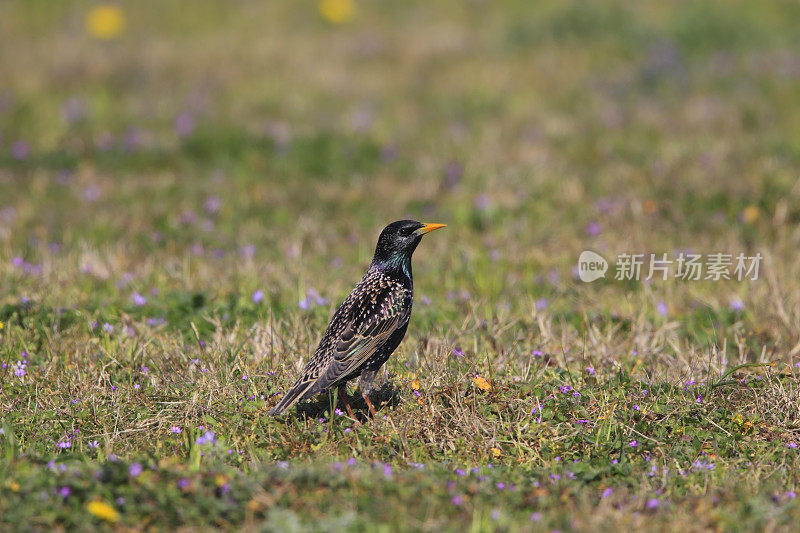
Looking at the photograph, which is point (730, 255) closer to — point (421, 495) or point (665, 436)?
point (665, 436)

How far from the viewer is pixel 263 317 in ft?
21.7

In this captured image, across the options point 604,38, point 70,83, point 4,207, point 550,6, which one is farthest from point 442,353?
point 550,6

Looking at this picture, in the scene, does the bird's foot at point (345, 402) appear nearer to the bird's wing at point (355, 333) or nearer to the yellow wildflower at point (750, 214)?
the bird's wing at point (355, 333)

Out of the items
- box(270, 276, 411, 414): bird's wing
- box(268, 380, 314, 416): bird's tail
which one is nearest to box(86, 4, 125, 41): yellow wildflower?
box(270, 276, 411, 414): bird's wing

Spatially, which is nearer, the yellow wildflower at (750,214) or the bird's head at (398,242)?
the bird's head at (398,242)

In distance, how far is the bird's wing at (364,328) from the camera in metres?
4.90

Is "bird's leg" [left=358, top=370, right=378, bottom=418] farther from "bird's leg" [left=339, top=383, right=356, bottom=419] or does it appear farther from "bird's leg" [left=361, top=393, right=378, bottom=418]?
"bird's leg" [left=339, top=383, right=356, bottom=419]

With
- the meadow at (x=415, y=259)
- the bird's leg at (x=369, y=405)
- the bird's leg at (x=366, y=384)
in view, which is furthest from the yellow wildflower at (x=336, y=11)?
the bird's leg at (x=369, y=405)

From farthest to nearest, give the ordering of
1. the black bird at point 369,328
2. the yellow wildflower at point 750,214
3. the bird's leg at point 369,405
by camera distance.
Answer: the yellow wildflower at point 750,214
the bird's leg at point 369,405
the black bird at point 369,328

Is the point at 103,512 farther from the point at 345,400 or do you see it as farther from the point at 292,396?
the point at 345,400

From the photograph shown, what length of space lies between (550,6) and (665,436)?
569 inches

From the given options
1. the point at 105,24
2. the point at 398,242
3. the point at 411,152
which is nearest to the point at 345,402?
the point at 398,242

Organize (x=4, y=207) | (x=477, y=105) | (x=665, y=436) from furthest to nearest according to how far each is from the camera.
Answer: (x=477, y=105) → (x=4, y=207) → (x=665, y=436)

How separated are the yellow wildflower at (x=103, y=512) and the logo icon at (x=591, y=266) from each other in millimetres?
5154
